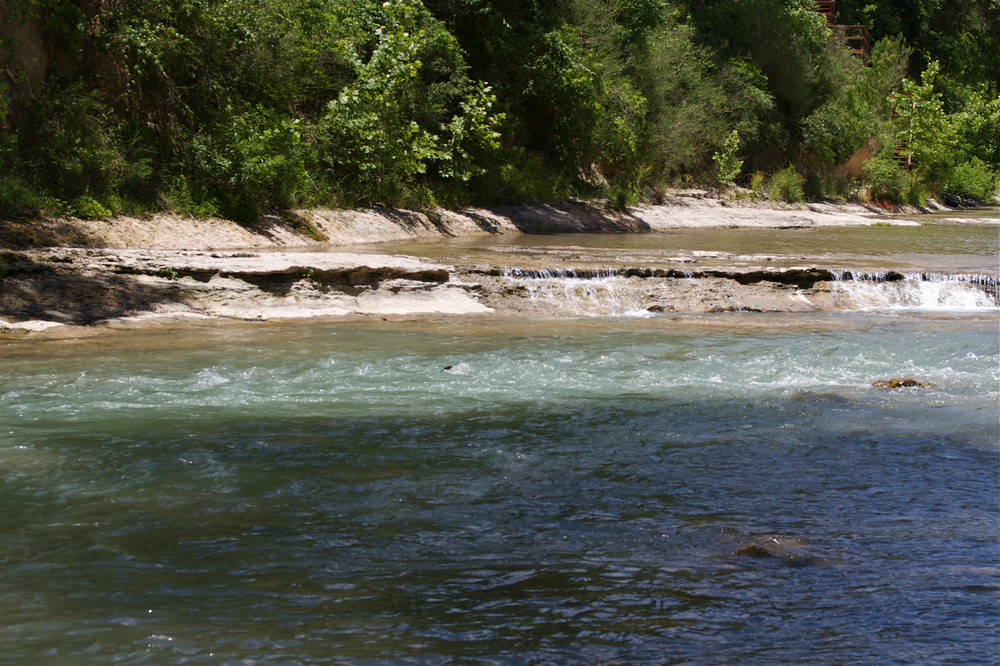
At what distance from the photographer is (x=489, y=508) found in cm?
482

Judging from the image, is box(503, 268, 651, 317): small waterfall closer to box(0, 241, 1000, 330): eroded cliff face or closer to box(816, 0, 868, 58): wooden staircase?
box(0, 241, 1000, 330): eroded cliff face

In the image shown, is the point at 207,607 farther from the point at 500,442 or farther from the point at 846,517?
the point at 846,517

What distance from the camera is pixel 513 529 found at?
4.54m

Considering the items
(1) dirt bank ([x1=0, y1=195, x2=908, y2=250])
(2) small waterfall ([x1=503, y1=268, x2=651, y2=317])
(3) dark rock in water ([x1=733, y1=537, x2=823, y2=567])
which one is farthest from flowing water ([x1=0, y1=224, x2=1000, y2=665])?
(1) dirt bank ([x1=0, y1=195, x2=908, y2=250])

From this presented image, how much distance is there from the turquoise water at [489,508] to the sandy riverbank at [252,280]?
1.35m

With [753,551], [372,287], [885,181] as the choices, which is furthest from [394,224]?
[885,181]

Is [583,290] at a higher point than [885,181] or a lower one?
lower

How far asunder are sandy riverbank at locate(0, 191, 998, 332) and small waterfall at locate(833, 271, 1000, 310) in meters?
0.47

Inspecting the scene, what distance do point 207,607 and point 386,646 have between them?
31.3 inches

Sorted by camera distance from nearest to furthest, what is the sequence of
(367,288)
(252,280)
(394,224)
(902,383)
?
(902,383) < (252,280) < (367,288) < (394,224)

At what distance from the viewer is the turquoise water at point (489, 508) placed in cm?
347

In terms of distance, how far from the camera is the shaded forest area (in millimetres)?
13805

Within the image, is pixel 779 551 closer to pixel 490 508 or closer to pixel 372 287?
pixel 490 508

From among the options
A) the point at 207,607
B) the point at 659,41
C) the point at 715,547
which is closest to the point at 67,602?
the point at 207,607
